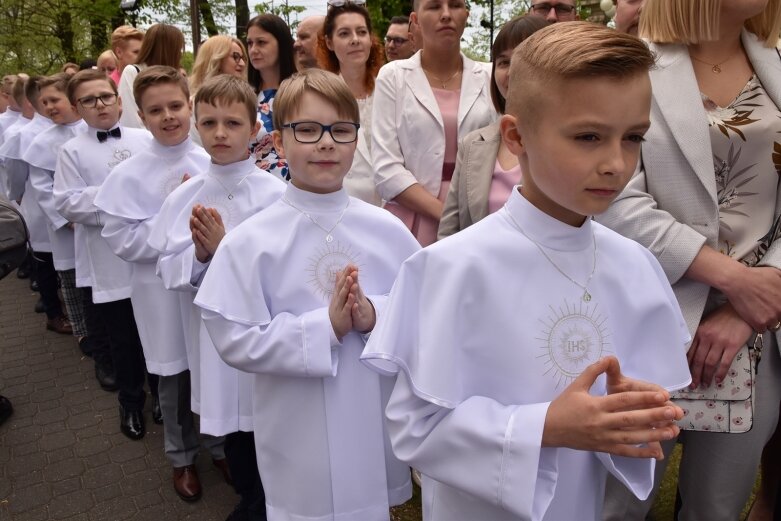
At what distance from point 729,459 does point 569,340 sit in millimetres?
1051

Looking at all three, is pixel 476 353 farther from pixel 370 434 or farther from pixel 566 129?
pixel 370 434

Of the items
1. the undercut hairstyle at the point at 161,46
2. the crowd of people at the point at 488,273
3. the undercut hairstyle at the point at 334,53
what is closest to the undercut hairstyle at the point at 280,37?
the undercut hairstyle at the point at 334,53

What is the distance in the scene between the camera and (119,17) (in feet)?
64.1

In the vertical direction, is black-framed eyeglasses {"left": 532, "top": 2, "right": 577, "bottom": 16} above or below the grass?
above

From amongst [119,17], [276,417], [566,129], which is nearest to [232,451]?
[276,417]

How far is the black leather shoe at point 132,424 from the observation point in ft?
14.1

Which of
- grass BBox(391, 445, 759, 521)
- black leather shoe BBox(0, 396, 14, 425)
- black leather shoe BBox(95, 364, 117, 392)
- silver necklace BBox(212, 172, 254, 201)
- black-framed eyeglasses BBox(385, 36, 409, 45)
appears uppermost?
black-framed eyeglasses BBox(385, 36, 409, 45)

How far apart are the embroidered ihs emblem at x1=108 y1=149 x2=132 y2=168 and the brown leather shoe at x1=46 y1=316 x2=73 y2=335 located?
2.79 meters

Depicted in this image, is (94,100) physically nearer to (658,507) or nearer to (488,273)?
(488,273)

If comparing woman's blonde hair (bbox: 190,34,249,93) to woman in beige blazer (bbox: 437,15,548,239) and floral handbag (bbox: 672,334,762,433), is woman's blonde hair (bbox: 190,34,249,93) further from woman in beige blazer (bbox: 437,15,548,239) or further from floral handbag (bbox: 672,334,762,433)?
floral handbag (bbox: 672,334,762,433)

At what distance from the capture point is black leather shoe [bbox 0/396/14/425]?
4.68 meters

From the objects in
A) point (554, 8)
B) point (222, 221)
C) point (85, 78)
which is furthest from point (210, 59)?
point (554, 8)

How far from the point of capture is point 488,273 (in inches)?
59.1

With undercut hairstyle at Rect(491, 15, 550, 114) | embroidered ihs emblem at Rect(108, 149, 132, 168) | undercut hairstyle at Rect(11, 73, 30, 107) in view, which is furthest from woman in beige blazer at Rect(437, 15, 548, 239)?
undercut hairstyle at Rect(11, 73, 30, 107)
